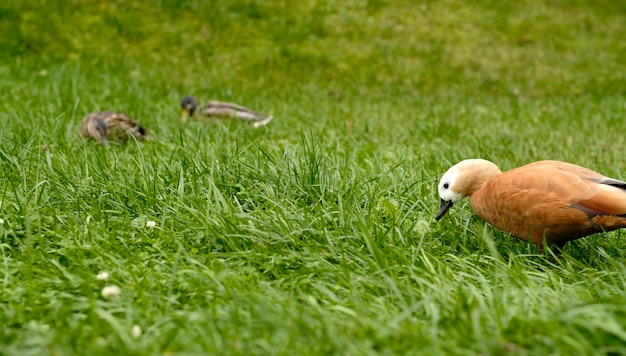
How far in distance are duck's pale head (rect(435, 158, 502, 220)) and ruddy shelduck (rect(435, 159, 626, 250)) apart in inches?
4.8

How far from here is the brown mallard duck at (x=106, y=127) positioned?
222 inches

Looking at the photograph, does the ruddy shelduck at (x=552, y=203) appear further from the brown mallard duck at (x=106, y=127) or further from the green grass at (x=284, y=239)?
the brown mallard duck at (x=106, y=127)

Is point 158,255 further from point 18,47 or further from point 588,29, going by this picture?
point 588,29

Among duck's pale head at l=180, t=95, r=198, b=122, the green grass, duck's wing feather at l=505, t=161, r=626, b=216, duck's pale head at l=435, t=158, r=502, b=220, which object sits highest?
duck's wing feather at l=505, t=161, r=626, b=216

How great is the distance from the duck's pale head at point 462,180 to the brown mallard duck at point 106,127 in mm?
3060

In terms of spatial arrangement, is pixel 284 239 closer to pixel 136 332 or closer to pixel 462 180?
pixel 136 332

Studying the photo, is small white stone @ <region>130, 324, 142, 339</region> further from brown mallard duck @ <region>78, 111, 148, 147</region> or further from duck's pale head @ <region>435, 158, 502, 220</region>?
brown mallard duck @ <region>78, 111, 148, 147</region>

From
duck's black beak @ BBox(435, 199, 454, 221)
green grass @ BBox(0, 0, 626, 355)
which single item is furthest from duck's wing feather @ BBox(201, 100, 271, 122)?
duck's black beak @ BBox(435, 199, 454, 221)

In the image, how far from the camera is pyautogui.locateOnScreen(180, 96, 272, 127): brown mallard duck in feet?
22.8

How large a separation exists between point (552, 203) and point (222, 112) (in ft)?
14.9

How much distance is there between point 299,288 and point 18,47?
972 cm

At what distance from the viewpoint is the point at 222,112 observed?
709cm

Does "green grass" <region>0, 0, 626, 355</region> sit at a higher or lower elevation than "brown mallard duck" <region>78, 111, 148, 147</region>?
higher

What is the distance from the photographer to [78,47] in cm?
1102
